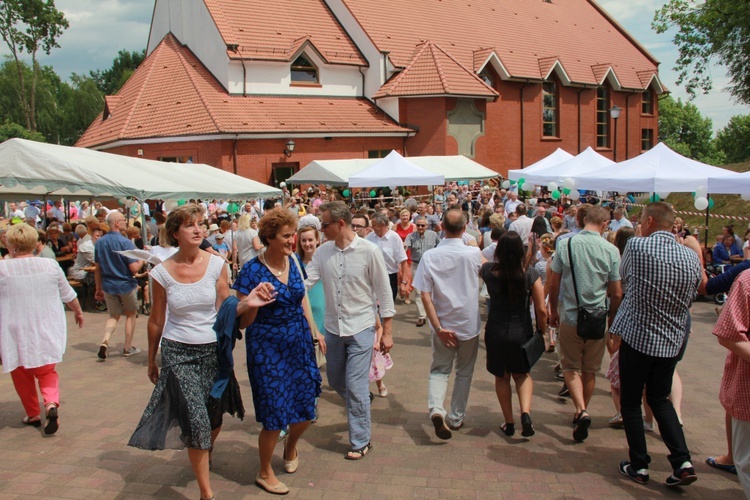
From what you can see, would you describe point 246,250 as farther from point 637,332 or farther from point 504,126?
point 504,126

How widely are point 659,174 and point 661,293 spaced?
25.8 ft

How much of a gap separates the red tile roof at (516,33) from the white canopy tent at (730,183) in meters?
19.5

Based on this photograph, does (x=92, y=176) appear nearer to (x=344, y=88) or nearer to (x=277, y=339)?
(x=277, y=339)

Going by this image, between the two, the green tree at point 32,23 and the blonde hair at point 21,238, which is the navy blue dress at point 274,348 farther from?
the green tree at point 32,23

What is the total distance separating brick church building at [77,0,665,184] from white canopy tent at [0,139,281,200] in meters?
10.5

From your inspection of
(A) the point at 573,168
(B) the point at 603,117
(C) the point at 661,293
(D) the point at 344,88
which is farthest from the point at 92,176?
(B) the point at 603,117

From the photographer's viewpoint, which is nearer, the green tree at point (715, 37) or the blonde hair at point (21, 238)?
the blonde hair at point (21, 238)

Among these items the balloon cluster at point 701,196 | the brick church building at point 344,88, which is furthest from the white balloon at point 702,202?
the brick church building at point 344,88

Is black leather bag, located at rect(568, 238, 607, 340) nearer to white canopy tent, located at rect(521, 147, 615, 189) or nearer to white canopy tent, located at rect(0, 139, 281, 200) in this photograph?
white canopy tent, located at rect(0, 139, 281, 200)

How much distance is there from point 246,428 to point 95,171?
646cm

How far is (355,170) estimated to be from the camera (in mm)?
17891

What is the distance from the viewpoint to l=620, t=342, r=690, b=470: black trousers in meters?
4.14

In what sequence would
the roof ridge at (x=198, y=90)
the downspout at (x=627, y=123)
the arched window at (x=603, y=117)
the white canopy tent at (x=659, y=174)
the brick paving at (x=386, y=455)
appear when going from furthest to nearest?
the downspout at (x=627, y=123), the arched window at (x=603, y=117), the roof ridge at (x=198, y=90), the white canopy tent at (x=659, y=174), the brick paving at (x=386, y=455)

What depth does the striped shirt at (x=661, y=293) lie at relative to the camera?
4078 millimetres
